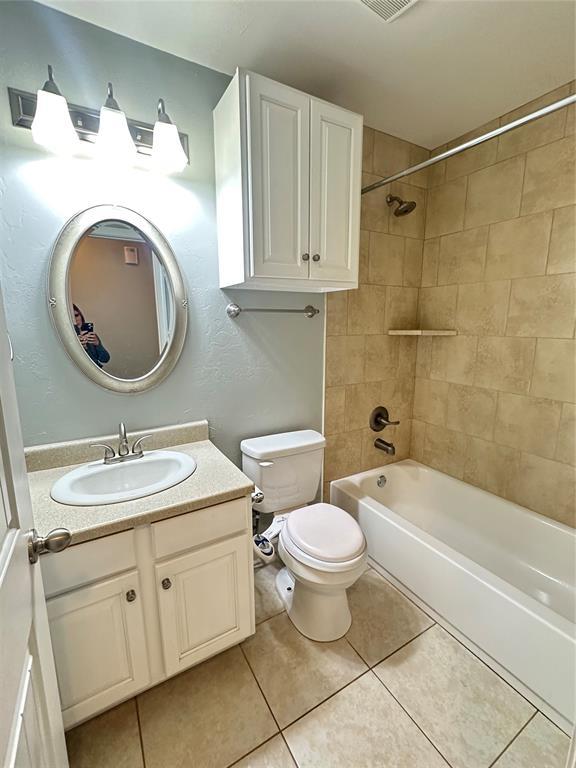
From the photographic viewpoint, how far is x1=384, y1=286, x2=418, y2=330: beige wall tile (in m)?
2.20

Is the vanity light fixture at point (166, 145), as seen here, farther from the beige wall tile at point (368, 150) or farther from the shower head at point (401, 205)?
the shower head at point (401, 205)

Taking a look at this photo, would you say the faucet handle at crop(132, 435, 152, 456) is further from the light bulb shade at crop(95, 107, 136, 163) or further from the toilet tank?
the light bulb shade at crop(95, 107, 136, 163)

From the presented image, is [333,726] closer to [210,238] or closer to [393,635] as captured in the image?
[393,635]

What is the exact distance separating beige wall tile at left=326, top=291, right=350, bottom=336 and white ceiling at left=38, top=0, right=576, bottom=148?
0.94 meters

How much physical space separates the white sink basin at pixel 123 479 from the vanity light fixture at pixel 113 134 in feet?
3.85

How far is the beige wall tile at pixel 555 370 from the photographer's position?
1.65 meters

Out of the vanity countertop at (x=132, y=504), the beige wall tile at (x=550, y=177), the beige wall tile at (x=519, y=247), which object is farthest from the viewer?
the beige wall tile at (x=519, y=247)

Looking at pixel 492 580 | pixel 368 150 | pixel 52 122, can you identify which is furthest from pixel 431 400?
pixel 52 122

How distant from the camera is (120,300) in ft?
4.71

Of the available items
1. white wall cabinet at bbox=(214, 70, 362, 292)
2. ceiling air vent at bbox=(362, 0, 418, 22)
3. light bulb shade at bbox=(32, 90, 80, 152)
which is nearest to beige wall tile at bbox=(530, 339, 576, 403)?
white wall cabinet at bbox=(214, 70, 362, 292)

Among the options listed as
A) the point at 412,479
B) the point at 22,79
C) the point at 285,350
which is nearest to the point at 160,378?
the point at 285,350

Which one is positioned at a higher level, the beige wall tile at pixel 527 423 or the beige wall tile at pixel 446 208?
the beige wall tile at pixel 446 208

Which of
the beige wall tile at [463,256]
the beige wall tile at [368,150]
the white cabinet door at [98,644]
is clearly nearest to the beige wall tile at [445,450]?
A: the beige wall tile at [463,256]

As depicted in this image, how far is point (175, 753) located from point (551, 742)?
48.7 inches
